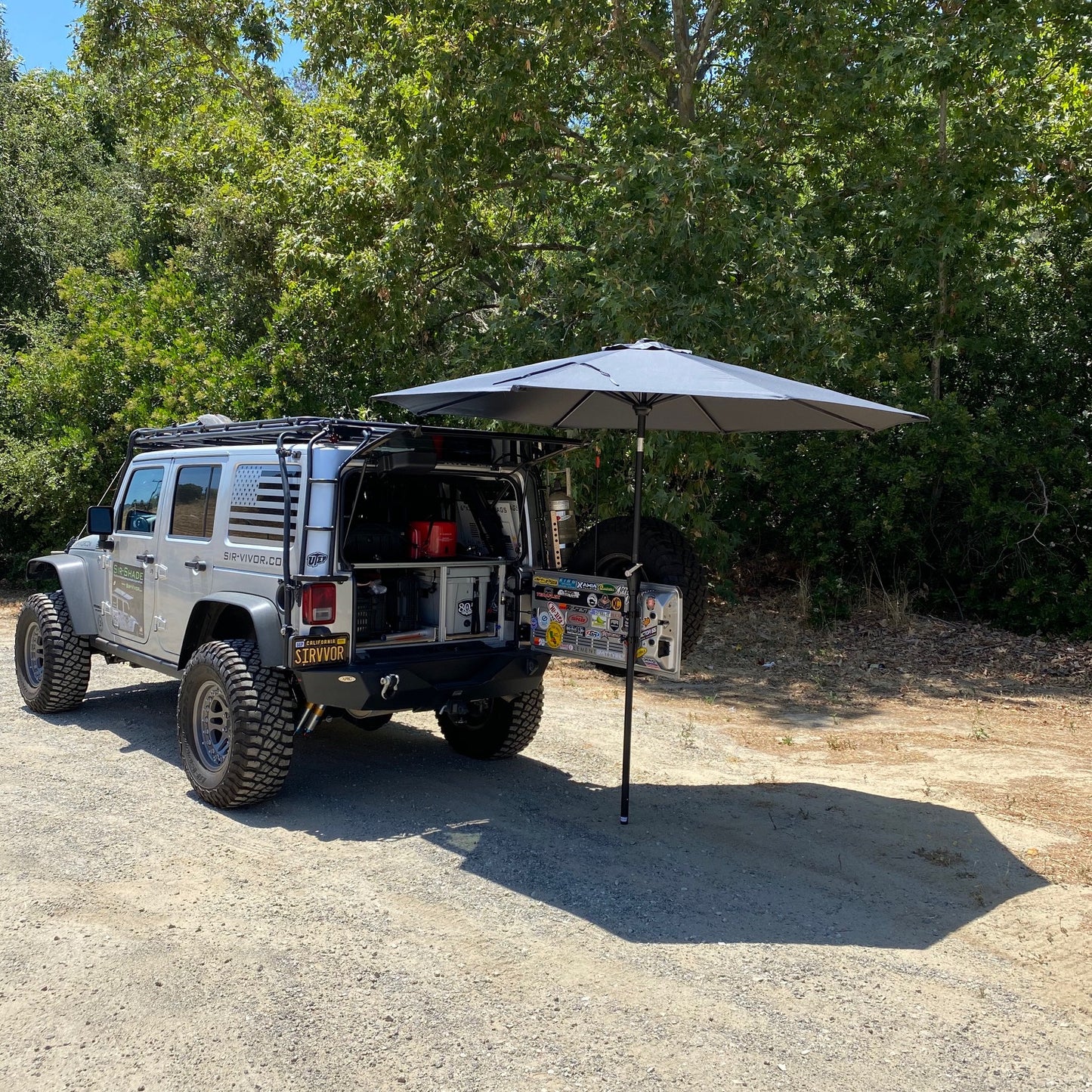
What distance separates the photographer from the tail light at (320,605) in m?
5.61

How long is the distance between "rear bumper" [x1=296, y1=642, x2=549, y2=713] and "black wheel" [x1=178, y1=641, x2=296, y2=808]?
0.26 m

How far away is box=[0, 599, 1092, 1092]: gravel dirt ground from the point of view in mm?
3561

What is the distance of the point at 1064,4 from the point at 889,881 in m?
10.2

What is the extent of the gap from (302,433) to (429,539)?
3.45 feet

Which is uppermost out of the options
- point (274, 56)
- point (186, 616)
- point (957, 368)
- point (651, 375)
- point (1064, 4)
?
point (274, 56)

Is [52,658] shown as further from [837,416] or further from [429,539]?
[837,416]

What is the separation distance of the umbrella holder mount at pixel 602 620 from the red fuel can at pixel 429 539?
1.95 feet

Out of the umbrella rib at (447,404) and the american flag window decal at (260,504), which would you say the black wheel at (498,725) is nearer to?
the american flag window decal at (260,504)

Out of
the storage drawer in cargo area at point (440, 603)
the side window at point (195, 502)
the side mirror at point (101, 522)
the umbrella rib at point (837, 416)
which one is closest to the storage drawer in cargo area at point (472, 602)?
the storage drawer in cargo area at point (440, 603)

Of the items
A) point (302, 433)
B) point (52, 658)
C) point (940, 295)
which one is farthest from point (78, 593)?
point (940, 295)

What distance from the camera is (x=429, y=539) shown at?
653 cm

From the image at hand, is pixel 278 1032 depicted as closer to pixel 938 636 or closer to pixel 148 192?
pixel 938 636

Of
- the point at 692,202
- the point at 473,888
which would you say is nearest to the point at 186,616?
the point at 473,888

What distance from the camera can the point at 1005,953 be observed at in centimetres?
447
